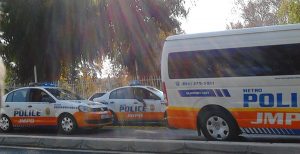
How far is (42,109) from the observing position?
1330 centimetres

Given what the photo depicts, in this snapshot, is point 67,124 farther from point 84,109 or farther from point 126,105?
point 126,105

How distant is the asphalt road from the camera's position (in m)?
10.1

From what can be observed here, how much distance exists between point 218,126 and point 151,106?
498 centimetres

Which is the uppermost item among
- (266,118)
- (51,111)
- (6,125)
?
(51,111)

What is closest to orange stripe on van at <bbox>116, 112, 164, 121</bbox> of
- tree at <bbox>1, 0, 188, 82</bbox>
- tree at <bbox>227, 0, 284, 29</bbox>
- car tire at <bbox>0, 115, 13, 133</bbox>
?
car tire at <bbox>0, 115, 13, 133</bbox>

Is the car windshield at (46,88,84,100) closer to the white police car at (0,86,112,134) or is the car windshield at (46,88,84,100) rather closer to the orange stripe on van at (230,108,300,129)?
the white police car at (0,86,112,134)

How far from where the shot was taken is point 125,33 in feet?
75.2

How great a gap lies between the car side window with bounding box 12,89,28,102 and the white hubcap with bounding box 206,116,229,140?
6.57 m

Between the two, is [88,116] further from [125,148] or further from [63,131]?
[125,148]

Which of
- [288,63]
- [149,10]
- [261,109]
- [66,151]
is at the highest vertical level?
[149,10]

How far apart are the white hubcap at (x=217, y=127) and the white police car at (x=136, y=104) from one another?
455cm

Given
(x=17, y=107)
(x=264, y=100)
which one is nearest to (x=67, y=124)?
(x=17, y=107)

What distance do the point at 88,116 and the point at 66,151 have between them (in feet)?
10.5

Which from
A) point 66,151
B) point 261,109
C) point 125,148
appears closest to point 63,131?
point 66,151
